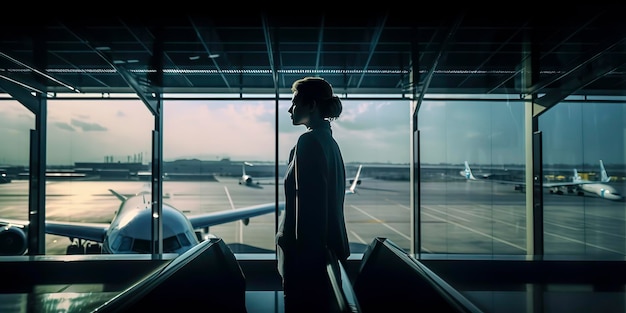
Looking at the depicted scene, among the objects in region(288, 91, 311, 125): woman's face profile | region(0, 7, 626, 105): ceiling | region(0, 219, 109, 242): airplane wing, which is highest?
region(0, 7, 626, 105): ceiling

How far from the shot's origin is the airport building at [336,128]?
4578 millimetres

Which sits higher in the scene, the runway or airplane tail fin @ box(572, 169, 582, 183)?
airplane tail fin @ box(572, 169, 582, 183)

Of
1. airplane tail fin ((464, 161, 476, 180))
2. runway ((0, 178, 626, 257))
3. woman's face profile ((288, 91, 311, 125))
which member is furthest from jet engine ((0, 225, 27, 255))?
airplane tail fin ((464, 161, 476, 180))

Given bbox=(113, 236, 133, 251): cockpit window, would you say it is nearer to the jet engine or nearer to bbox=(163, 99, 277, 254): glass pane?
bbox=(163, 99, 277, 254): glass pane

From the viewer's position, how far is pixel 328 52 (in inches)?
214

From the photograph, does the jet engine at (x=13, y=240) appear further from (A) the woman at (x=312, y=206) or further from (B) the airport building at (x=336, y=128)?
(A) the woman at (x=312, y=206)

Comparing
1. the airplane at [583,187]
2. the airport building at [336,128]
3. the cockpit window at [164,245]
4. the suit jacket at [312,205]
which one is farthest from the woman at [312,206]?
the airplane at [583,187]

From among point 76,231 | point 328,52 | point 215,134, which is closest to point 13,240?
point 76,231

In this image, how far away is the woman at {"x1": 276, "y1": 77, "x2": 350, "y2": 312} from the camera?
1.81 m

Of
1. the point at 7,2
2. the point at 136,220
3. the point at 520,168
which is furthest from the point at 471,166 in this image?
the point at 7,2

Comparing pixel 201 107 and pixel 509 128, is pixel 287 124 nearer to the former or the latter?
pixel 201 107

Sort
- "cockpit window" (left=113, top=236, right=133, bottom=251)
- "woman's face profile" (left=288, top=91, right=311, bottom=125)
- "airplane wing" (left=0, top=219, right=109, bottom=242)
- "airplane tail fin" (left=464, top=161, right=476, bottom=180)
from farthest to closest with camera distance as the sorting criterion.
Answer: "airplane wing" (left=0, top=219, right=109, bottom=242)
"airplane tail fin" (left=464, top=161, right=476, bottom=180)
"cockpit window" (left=113, top=236, right=133, bottom=251)
"woman's face profile" (left=288, top=91, right=311, bottom=125)

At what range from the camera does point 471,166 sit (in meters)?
7.77

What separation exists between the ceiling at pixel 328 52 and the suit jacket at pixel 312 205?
2553 millimetres
